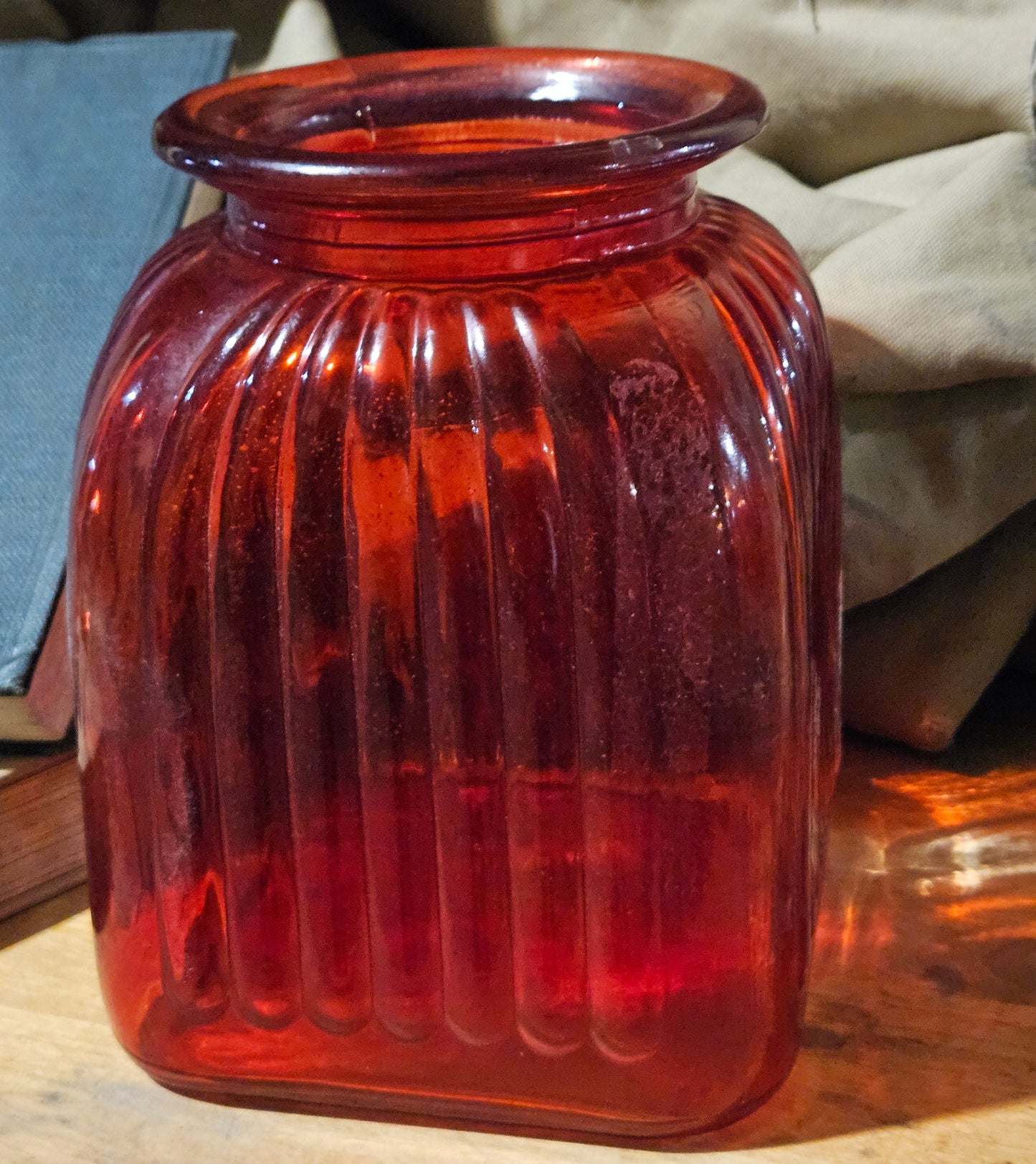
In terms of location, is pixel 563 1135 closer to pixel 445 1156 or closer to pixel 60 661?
pixel 445 1156

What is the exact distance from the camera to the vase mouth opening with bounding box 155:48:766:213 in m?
0.34

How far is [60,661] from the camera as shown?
0.50 meters

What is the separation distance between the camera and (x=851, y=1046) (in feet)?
1.45

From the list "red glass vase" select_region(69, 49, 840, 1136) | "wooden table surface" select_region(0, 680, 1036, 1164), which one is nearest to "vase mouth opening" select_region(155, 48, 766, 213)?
"red glass vase" select_region(69, 49, 840, 1136)

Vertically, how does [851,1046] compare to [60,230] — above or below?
below

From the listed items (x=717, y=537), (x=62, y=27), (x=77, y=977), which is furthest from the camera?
(x=62, y=27)

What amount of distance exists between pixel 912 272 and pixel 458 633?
0.28 m

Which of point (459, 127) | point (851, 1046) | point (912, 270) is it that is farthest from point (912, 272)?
point (851, 1046)

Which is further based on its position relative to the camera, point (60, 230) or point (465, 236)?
point (60, 230)

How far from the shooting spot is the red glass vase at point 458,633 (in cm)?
36

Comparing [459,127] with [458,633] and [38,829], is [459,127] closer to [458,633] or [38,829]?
[458,633]

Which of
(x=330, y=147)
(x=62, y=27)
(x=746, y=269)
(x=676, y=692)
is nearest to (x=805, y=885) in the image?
(x=676, y=692)

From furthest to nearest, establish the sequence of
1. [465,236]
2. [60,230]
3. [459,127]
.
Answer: [60,230], [459,127], [465,236]

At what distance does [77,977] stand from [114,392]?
22 cm
